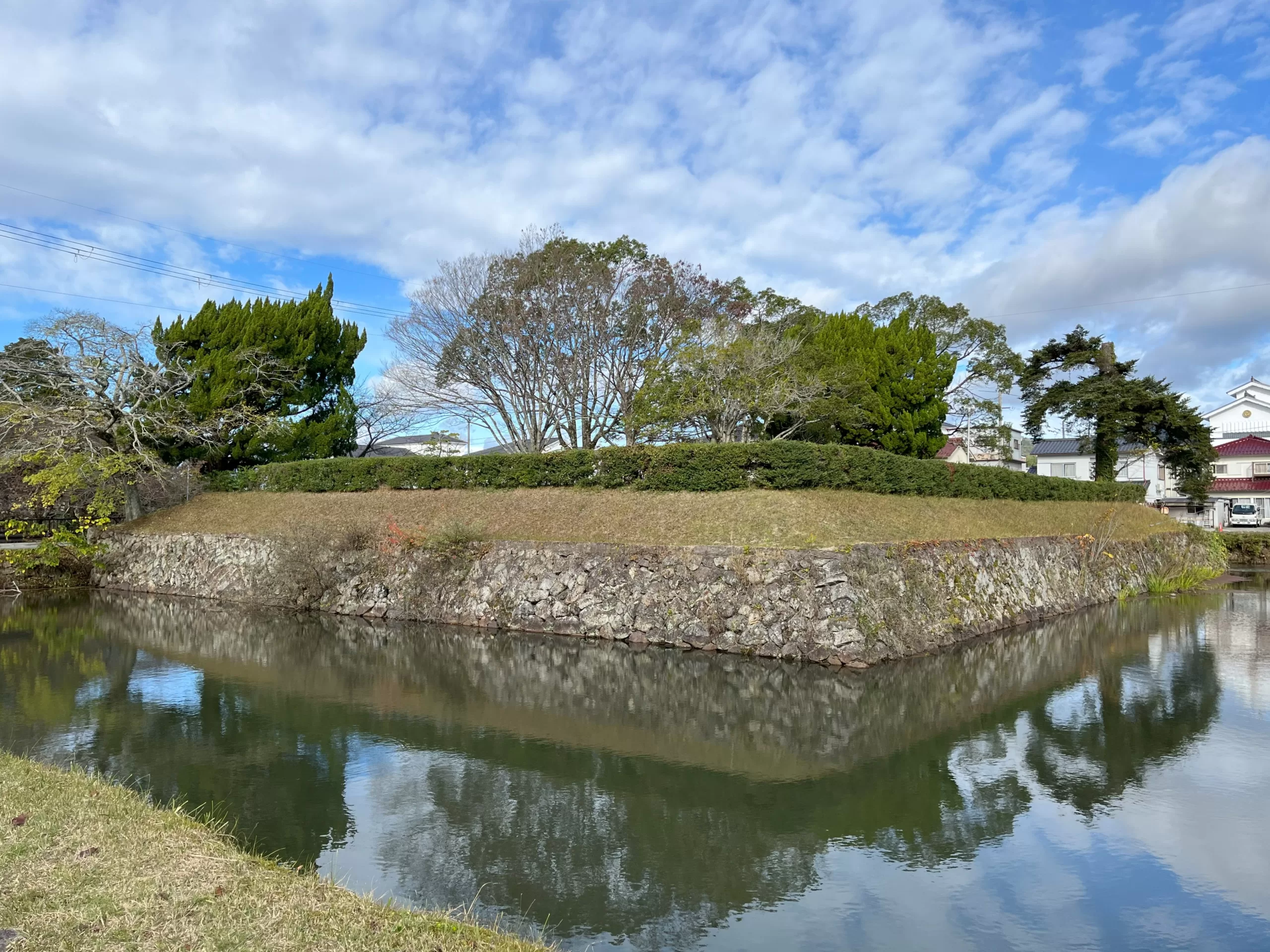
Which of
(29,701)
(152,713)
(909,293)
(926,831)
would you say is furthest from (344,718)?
(909,293)

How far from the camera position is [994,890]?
5160 mm

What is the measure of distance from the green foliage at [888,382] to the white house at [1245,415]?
41.6m

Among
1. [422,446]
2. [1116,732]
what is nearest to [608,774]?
[1116,732]

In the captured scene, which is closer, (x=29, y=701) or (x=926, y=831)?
(x=926, y=831)

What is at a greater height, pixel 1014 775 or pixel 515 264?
pixel 515 264

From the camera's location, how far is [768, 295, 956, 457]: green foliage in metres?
28.0

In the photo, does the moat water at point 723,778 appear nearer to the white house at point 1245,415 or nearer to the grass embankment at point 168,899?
the grass embankment at point 168,899

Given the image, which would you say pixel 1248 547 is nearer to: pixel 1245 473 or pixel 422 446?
pixel 1245 473

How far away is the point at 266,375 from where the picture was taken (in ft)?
92.8

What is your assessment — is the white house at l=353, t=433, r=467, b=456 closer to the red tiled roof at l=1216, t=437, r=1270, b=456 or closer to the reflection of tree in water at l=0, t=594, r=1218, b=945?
the reflection of tree in water at l=0, t=594, r=1218, b=945

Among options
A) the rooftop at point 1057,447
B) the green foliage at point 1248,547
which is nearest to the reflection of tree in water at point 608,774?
the green foliage at point 1248,547

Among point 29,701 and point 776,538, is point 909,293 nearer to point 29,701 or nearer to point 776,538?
point 776,538

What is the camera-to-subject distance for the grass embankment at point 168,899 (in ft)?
12.1

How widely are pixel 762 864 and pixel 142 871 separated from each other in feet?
12.3
